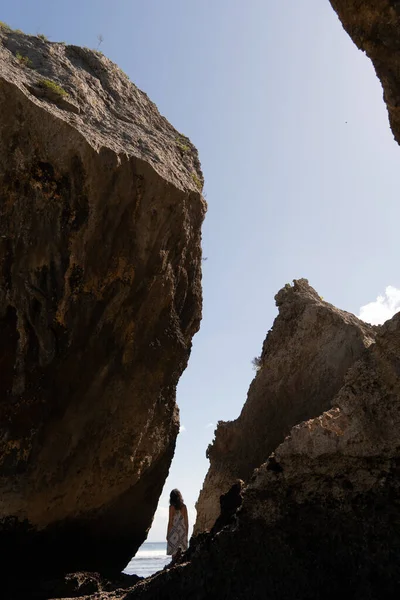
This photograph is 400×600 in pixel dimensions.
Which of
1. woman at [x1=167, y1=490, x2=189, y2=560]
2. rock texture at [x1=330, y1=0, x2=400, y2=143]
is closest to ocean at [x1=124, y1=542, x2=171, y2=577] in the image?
woman at [x1=167, y1=490, x2=189, y2=560]

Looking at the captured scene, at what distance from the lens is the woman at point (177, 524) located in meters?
12.4

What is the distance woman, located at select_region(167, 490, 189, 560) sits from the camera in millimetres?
12422

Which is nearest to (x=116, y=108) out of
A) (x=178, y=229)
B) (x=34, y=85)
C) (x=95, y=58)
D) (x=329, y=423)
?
(x=95, y=58)

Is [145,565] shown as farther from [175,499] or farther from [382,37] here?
[382,37]

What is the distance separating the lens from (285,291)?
45.1 ft

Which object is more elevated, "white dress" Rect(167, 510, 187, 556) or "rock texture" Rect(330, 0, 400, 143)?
"rock texture" Rect(330, 0, 400, 143)

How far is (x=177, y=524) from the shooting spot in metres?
12.7

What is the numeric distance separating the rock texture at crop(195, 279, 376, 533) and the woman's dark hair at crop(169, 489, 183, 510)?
68 centimetres

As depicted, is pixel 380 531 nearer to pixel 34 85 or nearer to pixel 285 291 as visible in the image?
pixel 34 85

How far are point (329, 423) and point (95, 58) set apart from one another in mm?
9017

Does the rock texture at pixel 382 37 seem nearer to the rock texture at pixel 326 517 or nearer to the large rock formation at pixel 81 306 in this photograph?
the rock texture at pixel 326 517

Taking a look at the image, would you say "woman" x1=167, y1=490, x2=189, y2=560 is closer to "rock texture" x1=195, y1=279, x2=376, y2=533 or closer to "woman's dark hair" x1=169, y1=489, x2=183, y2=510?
"woman's dark hair" x1=169, y1=489, x2=183, y2=510

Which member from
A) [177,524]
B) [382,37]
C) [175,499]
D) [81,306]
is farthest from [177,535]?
[382,37]

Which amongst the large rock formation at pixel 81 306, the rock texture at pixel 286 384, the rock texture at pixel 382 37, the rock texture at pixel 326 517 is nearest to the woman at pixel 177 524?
the rock texture at pixel 286 384
